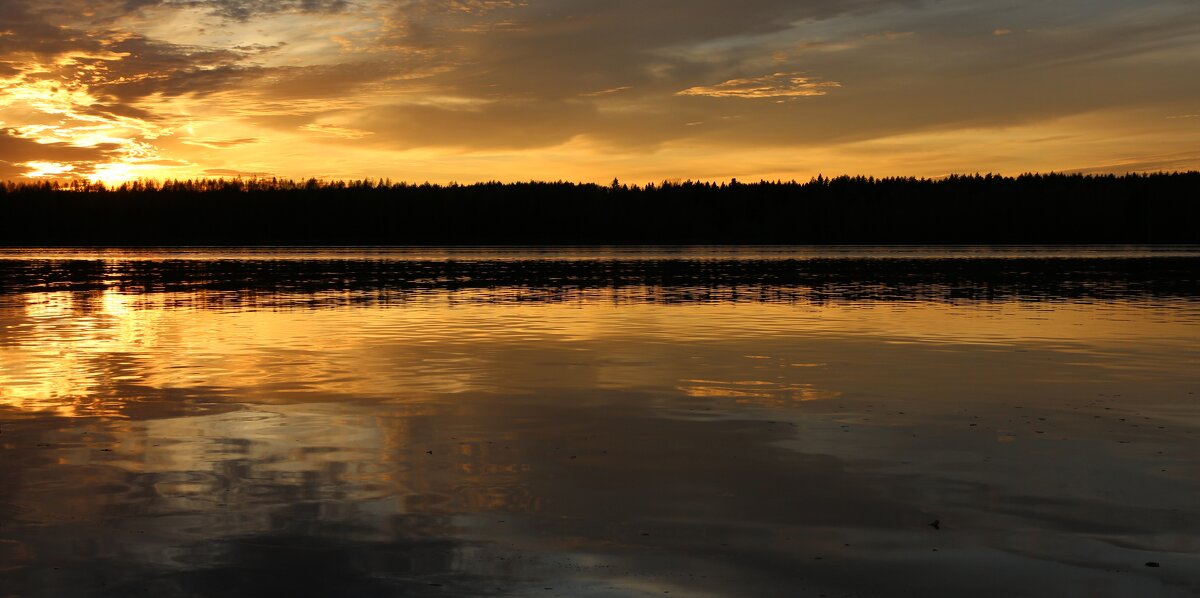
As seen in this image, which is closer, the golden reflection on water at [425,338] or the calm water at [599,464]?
the calm water at [599,464]

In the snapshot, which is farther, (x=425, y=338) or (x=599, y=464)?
(x=425, y=338)

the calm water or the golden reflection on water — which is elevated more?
the golden reflection on water

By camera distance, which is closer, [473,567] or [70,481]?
[473,567]

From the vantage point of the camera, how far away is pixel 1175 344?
28.5 metres

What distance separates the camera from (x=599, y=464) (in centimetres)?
1348

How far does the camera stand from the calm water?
9.29m

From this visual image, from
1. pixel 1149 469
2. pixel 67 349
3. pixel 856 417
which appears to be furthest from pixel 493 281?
pixel 1149 469

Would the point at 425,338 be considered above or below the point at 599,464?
above

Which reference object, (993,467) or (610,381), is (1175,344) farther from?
(993,467)

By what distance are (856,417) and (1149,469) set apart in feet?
15.4

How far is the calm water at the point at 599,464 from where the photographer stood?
929 cm

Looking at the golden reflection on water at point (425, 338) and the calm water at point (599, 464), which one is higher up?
the golden reflection on water at point (425, 338)

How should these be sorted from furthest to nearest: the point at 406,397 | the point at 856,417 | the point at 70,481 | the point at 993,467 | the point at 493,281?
the point at 493,281 < the point at 406,397 < the point at 856,417 < the point at 993,467 < the point at 70,481

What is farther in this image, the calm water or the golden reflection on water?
the golden reflection on water
